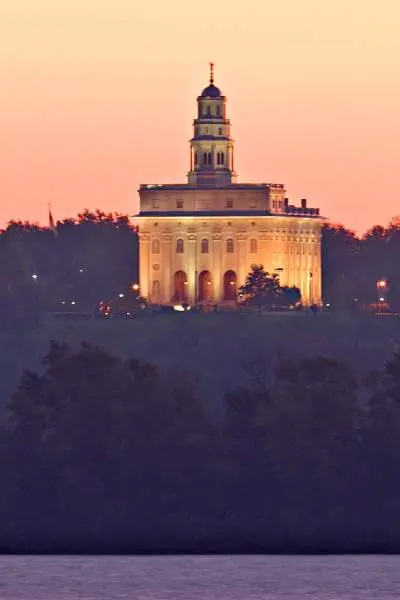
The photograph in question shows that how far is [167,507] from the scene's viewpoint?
10781 centimetres

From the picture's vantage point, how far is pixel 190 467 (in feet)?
360

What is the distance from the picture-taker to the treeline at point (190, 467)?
10594 cm

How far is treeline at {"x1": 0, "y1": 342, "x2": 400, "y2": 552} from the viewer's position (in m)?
106
